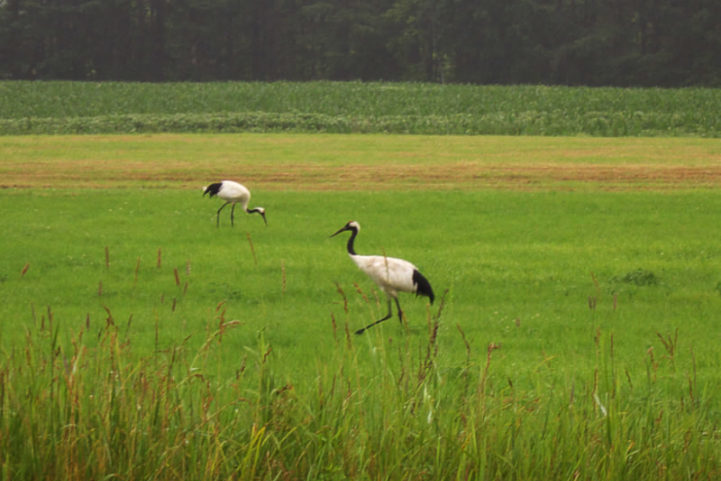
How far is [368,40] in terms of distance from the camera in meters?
92.8

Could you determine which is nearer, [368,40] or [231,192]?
[231,192]

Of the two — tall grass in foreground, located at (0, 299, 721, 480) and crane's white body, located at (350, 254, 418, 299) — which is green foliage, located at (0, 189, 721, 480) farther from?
crane's white body, located at (350, 254, 418, 299)

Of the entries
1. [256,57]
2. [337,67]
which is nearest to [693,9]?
[337,67]

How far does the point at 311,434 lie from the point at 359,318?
19.7 ft

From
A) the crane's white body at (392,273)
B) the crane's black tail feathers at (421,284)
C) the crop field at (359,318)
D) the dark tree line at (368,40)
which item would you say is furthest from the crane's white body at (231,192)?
the dark tree line at (368,40)

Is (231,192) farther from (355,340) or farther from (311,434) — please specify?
(311,434)

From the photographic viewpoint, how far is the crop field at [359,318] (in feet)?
17.3

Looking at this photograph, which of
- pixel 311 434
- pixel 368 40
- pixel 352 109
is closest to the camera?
pixel 311 434

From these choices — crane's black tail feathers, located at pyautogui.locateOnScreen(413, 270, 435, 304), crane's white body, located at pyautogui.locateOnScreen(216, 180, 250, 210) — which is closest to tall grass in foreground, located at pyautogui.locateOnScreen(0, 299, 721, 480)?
crane's black tail feathers, located at pyautogui.locateOnScreen(413, 270, 435, 304)

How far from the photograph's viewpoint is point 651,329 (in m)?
10.5

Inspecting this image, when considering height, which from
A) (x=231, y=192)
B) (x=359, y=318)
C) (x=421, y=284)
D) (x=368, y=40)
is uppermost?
(x=368, y=40)

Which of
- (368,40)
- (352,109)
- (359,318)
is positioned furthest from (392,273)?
(368,40)

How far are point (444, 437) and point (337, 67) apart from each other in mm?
91671

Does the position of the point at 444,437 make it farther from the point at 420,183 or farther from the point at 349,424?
the point at 420,183
